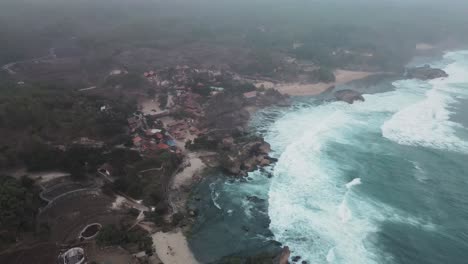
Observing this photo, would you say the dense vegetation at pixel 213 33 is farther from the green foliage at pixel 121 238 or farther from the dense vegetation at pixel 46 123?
the green foliage at pixel 121 238

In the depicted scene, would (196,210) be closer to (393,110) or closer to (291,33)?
(393,110)

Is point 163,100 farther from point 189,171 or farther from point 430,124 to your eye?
point 430,124

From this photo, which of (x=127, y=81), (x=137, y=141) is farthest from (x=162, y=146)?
(x=127, y=81)

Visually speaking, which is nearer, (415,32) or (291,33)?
(291,33)

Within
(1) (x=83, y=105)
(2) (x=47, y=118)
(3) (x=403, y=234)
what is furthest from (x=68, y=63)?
(3) (x=403, y=234)

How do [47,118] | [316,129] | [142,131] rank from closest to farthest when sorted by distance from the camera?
[47,118] → [142,131] → [316,129]

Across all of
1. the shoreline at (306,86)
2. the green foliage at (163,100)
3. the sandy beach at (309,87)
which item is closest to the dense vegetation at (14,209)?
the green foliage at (163,100)
